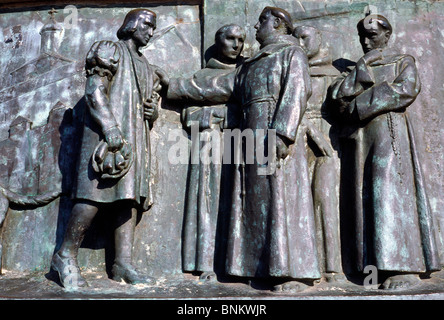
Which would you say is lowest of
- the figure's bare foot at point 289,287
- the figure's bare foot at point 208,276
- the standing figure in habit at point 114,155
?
the figure's bare foot at point 289,287

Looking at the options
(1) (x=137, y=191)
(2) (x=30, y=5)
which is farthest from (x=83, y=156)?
(2) (x=30, y=5)

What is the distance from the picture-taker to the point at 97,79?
23.3 feet

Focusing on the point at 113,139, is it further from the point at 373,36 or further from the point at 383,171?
the point at 373,36

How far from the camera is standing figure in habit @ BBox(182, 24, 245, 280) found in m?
7.17

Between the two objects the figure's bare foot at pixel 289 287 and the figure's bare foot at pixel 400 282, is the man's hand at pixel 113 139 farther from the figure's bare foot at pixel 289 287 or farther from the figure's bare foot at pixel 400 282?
the figure's bare foot at pixel 400 282

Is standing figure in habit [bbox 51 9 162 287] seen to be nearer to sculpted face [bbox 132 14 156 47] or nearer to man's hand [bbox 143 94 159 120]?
man's hand [bbox 143 94 159 120]

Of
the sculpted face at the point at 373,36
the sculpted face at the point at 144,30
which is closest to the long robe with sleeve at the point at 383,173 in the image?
the sculpted face at the point at 373,36

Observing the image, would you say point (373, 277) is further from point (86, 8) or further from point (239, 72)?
point (86, 8)

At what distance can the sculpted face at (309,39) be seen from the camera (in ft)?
25.3

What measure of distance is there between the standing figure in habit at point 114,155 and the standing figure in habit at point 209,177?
1.41 feet

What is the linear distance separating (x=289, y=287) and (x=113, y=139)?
6.52 ft

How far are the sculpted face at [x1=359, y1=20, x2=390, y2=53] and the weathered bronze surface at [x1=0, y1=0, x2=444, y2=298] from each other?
0.07 ft

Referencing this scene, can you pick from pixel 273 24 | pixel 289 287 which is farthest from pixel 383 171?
pixel 273 24

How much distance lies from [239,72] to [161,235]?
67.8 inches
